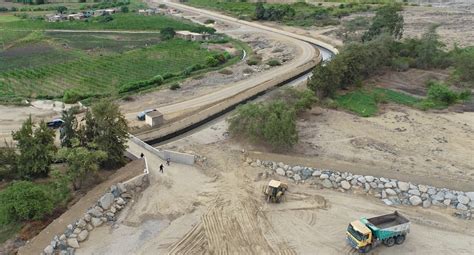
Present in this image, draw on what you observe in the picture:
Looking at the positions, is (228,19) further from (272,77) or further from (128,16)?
(272,77)

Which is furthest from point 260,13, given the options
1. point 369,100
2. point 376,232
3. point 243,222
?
point 376,232

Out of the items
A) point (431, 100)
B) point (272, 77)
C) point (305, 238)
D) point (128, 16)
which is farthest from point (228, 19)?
point (305, 238)

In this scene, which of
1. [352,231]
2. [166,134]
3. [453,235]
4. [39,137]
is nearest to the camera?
[352,231]

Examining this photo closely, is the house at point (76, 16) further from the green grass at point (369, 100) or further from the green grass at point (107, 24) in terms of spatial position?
the green grass at point (369, 100)

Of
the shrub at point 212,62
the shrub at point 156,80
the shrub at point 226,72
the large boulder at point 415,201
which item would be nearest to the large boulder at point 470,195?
the large boulder at point 415,201

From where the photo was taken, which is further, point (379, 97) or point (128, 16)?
point (128, 16)

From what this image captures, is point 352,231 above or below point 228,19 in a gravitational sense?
below
